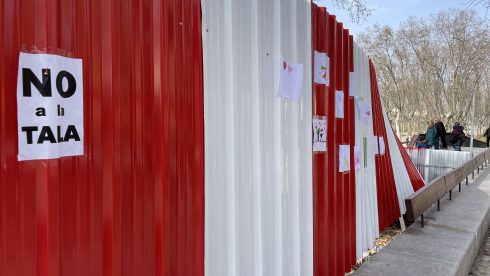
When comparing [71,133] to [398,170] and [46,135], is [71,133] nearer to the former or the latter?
[46,135]

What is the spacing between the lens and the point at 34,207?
143 centimetres

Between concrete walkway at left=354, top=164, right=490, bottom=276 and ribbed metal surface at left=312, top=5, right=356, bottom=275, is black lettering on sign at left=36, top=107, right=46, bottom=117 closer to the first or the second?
ribbed metal surface at left=312, top=5, right=356, bottom=275

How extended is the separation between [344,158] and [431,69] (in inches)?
1634

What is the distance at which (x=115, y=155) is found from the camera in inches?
67.4

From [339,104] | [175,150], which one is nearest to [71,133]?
[175,150]

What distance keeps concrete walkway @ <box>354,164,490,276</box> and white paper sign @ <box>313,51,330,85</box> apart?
1841 mm

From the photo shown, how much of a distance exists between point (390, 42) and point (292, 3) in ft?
140

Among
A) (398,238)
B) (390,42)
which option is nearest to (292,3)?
(398,238)

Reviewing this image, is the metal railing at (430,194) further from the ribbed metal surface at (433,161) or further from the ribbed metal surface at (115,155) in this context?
the ribbed metal surface at (115,155)

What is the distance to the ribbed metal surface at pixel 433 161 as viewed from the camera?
11477mm

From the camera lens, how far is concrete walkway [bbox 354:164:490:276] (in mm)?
3977

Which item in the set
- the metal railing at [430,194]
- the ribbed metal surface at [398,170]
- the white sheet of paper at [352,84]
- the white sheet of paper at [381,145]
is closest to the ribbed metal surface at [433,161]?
the metal railing at [430,194]

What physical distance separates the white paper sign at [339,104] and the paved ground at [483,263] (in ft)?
8.51

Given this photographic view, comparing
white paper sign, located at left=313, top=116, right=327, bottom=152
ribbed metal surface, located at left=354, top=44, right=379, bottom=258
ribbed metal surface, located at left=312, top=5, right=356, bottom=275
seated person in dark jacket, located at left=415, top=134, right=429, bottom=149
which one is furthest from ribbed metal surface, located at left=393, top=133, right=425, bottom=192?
seated person in dark jacket, located at left=415, top=134, right=429, bottom=149
